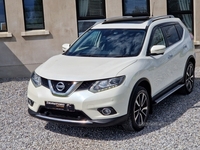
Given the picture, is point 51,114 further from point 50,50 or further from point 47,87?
point 50,50

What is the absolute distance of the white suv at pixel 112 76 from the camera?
474 centimetres

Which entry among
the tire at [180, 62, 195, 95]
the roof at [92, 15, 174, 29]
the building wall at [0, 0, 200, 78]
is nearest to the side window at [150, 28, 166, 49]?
the roof at [92, 15, 174, 29]

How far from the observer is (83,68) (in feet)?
16.7

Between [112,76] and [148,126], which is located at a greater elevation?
[112,76]

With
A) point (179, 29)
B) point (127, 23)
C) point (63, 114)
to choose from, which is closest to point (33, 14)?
point (127, 23)

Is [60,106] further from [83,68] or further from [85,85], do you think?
[83,68]

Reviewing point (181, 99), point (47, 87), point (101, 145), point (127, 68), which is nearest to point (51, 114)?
point (47, 87)

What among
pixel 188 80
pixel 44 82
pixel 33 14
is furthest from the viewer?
pixel 33 14

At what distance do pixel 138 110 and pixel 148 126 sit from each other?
438 millimetres

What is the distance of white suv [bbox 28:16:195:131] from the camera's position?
4.74 meters

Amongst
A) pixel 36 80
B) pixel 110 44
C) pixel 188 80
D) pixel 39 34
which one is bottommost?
pixel 188 80

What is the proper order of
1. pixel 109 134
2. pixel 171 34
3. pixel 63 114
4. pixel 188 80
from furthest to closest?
pixel 188 80
pixel 171 34
pixel 109 134
pixel 63 114

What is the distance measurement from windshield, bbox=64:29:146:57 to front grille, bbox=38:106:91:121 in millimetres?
1302

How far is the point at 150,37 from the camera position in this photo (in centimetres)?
580
